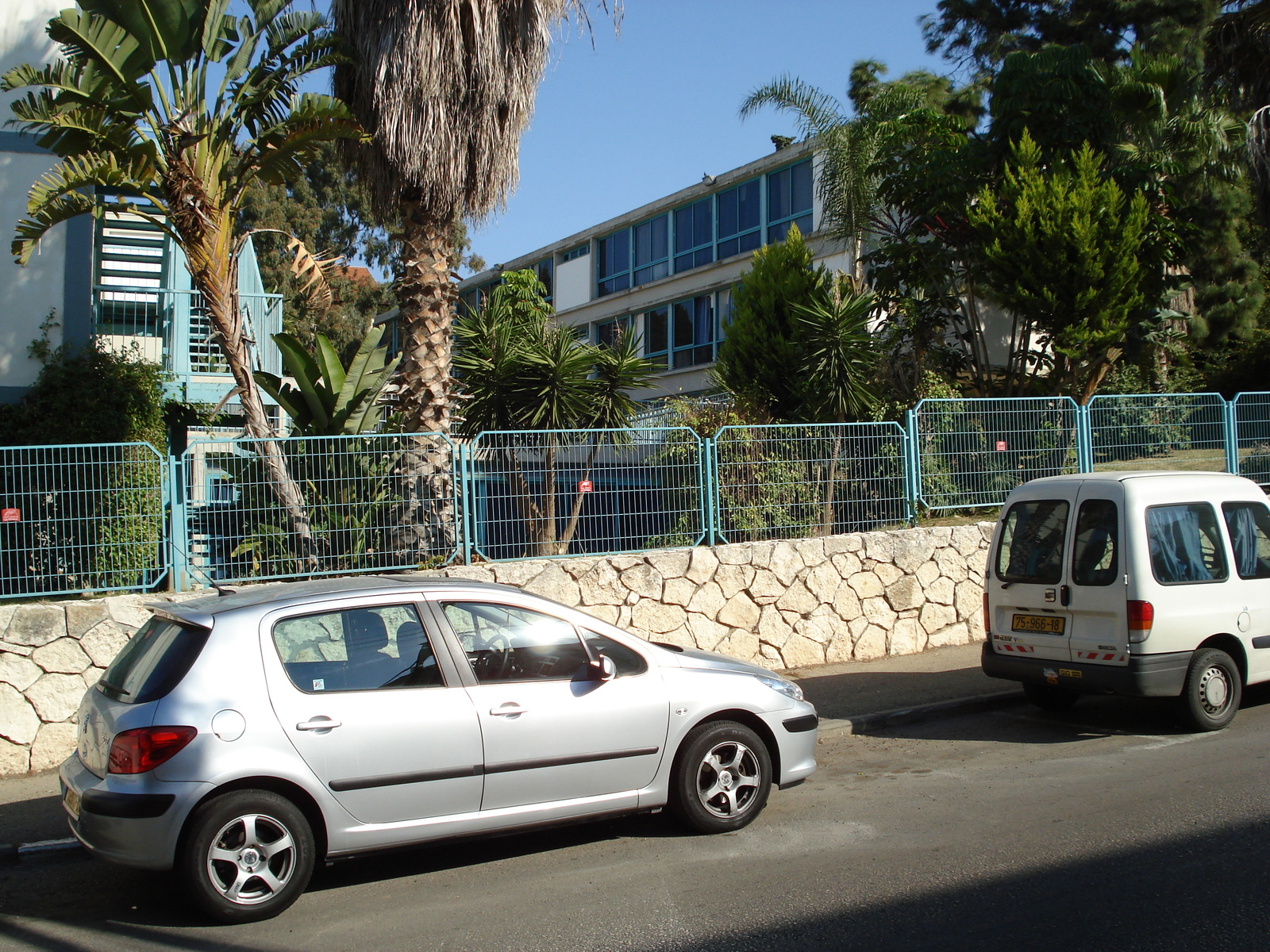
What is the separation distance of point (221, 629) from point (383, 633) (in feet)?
2.56

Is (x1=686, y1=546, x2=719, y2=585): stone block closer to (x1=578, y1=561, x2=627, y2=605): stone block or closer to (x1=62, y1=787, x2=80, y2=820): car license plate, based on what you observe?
(x1=578, y1=561, x2=627, y2=605): stone block

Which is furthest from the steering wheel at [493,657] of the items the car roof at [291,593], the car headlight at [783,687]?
the car headlight at [783,687]

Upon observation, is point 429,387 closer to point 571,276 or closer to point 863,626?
point 863,626

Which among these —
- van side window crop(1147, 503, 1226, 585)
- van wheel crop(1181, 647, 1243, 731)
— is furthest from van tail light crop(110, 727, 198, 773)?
van wheel crop(1181, 647, 1243, 731)

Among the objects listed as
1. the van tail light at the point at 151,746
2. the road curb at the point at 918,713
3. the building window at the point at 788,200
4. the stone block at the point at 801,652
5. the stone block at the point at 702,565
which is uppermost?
the building window at the point at 788,200

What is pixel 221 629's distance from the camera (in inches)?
193

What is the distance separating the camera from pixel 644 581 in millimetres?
9805

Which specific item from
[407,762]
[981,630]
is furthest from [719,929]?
[981,630]

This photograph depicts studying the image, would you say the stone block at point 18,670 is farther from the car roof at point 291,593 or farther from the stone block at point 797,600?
the stone block at point 797,600

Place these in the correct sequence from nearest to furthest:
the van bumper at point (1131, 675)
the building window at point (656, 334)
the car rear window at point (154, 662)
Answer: the car rear window at point (154, 662), the van bumper at point (1131, 675), the building window at point (656, 334)

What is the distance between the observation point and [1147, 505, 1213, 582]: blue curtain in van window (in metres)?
7.27

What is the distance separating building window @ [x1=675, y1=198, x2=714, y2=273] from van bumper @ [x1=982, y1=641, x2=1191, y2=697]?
21.8 meters

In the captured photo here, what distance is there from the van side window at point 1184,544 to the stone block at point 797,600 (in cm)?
385

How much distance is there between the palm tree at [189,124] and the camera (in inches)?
336
